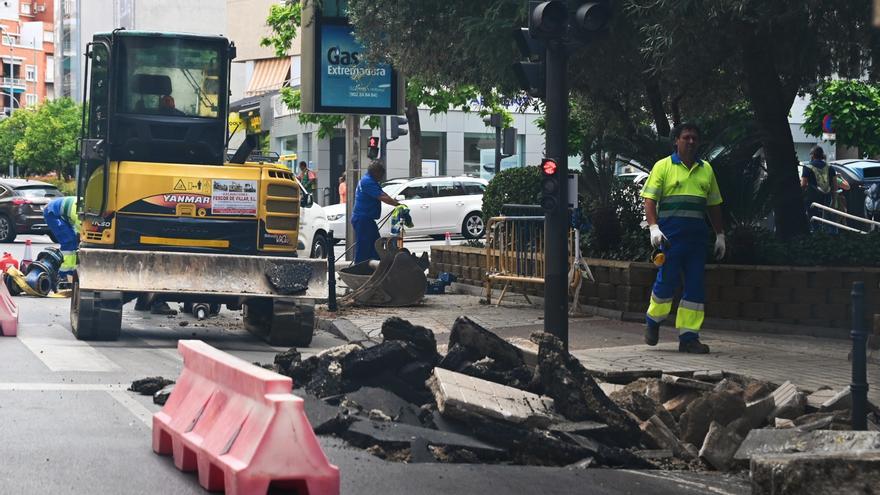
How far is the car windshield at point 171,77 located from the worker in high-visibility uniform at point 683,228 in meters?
5.32


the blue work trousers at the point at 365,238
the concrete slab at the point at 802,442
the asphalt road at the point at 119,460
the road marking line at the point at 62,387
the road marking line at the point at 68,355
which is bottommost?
the asphalt road at the point at 119,460

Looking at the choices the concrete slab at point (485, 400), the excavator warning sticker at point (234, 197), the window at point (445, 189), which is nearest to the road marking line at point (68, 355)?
the excavator warning sticker at point (234, 197)

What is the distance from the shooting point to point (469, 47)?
14.8m

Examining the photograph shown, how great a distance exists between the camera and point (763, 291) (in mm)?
13664

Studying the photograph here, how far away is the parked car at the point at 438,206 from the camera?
32781 millimetres

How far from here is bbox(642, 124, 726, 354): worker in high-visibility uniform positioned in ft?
38.2

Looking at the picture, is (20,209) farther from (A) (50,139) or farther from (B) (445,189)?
(A) (50,139)

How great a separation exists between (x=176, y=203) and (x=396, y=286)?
3.49 meters

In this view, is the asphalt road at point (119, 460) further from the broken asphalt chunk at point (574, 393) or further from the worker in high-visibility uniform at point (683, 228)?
the worker in high-visibility uniform at point (683, 228)

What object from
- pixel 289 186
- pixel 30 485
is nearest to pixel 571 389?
pixel 30 485

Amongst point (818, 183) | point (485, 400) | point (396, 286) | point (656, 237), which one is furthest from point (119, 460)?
point (818, 183)

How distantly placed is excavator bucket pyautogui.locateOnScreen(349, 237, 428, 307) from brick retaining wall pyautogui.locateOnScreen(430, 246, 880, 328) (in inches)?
96.2

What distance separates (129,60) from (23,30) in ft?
455

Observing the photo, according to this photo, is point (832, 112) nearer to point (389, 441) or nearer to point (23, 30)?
point (389, 441)
